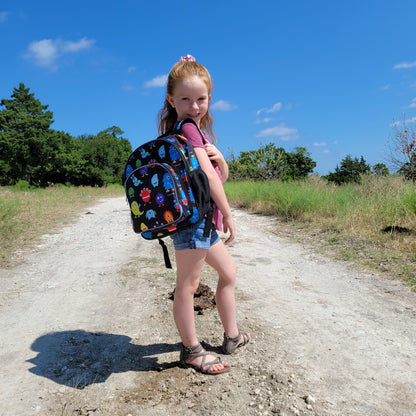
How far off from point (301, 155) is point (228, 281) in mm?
24639

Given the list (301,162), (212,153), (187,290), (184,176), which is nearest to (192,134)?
(212,153)

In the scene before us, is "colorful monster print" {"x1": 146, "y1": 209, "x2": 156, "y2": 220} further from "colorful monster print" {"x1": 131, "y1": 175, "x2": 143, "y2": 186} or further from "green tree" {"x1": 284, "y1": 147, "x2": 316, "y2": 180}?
"green tree" {"x1": 284, "y1": 147, "x2": 316, "y2": 180}

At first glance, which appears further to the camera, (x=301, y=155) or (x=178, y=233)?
(x=301, y=155)

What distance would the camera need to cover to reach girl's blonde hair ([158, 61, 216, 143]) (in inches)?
77.2

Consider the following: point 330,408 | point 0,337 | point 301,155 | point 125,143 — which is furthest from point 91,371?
point 125,143

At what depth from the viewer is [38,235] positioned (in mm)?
6559

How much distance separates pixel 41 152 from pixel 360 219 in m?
29.8

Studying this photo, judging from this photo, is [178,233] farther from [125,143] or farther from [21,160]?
[125,143]

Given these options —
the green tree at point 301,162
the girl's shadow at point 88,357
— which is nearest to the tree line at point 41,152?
the green tree at point 301,162

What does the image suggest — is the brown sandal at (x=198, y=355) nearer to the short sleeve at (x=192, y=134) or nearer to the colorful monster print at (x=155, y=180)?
the colorful monster print at (x=155, y=180)

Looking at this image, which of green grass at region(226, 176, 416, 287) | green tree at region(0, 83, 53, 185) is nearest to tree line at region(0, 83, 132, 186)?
green tree at region(0, 83, 53, 185)

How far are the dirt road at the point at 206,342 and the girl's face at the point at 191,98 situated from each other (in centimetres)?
148

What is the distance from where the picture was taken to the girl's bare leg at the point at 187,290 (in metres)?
1.92

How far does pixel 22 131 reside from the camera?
29625mm
